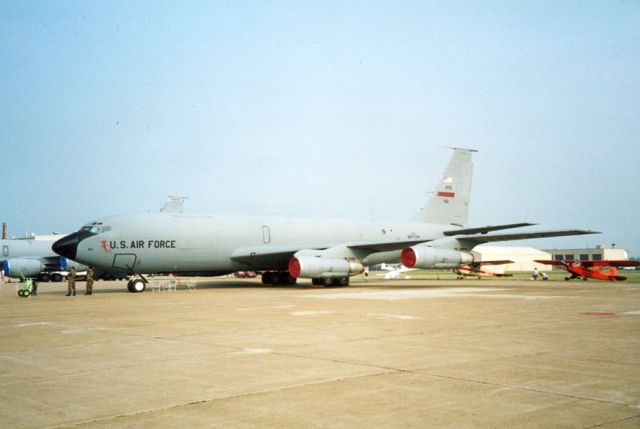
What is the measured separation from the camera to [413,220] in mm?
38531

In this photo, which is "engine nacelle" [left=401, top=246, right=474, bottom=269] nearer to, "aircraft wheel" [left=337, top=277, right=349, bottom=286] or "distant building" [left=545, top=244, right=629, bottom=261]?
"aircraft wheel" [left=337, top=277, right=349, bottom=286]

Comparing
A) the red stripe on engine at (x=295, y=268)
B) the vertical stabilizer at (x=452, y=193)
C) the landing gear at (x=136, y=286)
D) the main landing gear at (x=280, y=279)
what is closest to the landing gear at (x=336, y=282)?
the main landing gear at (x=280, y=279)

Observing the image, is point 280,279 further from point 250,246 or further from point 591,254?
point 591,254

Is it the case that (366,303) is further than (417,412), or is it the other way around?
(366,303)

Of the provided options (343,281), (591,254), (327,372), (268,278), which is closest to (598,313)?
(327,372)

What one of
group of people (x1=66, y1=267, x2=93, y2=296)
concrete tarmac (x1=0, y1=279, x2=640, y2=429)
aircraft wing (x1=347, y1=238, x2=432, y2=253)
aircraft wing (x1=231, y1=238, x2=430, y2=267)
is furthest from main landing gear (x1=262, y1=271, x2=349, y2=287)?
concrete tarmac (x1=0, y1=279, x2=640, y2=429)

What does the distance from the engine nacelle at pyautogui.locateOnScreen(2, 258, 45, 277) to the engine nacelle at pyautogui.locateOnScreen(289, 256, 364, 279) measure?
27.9 meters

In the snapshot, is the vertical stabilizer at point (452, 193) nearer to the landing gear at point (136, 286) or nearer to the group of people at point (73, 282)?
the landing gear at point (136, 286)

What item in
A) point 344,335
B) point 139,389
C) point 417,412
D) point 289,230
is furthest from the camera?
point 289,230

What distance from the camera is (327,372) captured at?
7.24 meters

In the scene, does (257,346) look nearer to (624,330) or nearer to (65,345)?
(65,345)

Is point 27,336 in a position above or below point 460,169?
→ below

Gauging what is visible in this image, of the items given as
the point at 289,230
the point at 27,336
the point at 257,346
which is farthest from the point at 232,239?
the point at 257,346

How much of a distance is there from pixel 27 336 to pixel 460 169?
30.6 m
